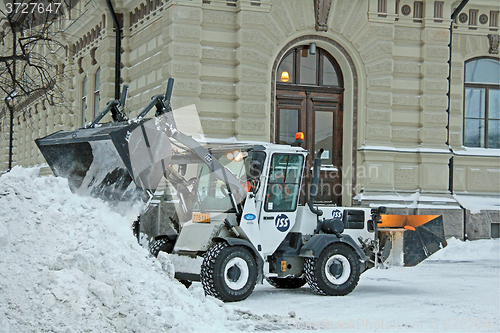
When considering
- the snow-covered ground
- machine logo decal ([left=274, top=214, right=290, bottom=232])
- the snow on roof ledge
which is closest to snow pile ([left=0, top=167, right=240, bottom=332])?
the snow-covered ground

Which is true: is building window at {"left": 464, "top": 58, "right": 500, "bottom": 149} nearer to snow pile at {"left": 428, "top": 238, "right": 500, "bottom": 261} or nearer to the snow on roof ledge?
the snow on roof ledge

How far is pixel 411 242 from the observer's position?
9.16 metres

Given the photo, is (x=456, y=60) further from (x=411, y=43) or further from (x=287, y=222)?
(x=287, y=222)

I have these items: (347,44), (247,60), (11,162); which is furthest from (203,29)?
(11,162)

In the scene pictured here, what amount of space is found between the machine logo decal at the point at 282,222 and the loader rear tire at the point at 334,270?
55 cm

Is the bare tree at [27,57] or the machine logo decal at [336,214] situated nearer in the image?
the machine logo decal at [336,214]

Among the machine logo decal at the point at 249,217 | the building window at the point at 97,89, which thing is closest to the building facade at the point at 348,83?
the building window at the point at 97,89

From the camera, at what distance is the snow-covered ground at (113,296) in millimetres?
5504

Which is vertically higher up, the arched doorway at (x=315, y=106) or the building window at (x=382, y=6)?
the building window at (x=382, y=6)

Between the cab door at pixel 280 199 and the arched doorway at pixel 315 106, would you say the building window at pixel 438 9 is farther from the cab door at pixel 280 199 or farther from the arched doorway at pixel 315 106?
the cab door at pixel 280 199

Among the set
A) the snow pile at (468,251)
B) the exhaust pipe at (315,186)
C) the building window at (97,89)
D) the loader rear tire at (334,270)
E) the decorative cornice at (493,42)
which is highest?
the decorative cornice at (493,42)

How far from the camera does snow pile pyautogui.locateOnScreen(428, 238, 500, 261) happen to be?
13445 mm

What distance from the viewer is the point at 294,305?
771 centimetres

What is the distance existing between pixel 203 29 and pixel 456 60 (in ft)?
21.9
